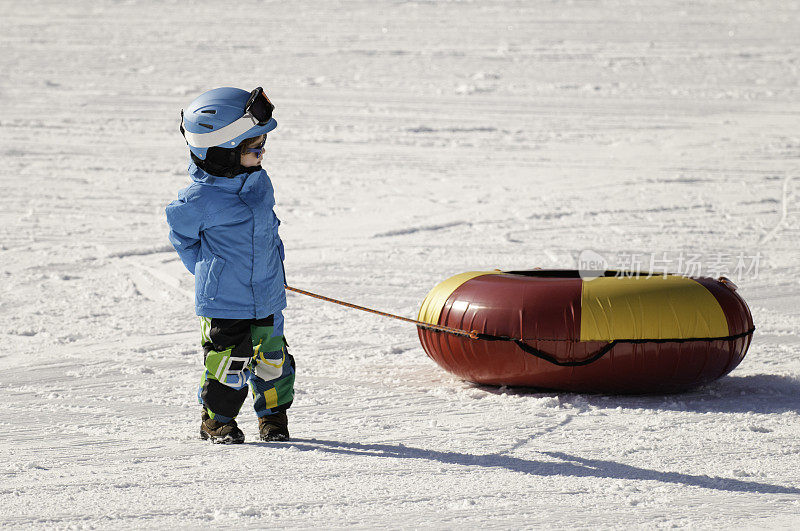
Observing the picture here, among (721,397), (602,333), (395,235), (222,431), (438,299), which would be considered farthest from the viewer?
(395,235)

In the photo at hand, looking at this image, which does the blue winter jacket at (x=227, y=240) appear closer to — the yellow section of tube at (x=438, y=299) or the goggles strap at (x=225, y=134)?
the goggles strap at (x=225, y=134)

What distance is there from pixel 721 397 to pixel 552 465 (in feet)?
4.21

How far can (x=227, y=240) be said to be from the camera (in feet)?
11.8

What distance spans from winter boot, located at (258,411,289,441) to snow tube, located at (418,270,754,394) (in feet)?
3.15

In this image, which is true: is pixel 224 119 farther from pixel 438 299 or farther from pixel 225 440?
pixel 438 299

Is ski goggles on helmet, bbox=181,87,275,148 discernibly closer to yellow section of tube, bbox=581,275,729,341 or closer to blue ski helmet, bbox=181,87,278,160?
blue ski helmet, bbox=181,87,278,160

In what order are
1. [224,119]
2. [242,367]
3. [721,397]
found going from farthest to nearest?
1. [721,397]
2. [242,367]
3. [224,119]

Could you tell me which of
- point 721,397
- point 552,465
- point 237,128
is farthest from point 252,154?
point 721,397

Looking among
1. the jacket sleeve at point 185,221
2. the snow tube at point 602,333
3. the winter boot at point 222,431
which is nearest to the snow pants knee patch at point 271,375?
the winter boot at point 222,431

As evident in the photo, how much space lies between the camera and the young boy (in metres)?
3.58

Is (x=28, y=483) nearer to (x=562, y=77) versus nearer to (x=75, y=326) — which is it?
(x=75, y=326)

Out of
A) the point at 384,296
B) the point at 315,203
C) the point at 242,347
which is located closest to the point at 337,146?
the point at 315,203

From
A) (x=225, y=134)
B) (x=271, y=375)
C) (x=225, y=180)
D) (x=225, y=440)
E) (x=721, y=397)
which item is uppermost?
(x=225, y=134)

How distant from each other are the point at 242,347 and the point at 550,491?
3.81 feet
